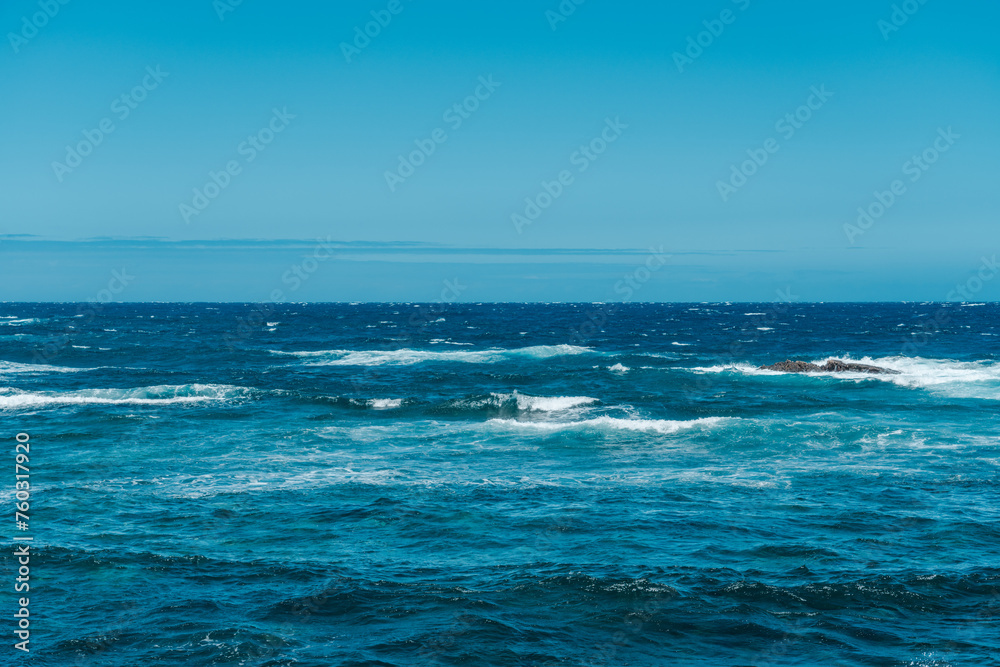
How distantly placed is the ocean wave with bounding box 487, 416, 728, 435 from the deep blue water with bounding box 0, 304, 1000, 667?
235mm

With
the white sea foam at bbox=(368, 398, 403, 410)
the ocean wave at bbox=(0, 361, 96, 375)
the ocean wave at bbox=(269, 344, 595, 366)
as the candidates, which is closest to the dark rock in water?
the ocean wave at bbox=(269, 344, 595, 366)

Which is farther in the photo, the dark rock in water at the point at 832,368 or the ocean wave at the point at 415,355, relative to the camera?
the ocean wave at the point at 415,355

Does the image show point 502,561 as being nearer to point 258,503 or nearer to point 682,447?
point 258,503

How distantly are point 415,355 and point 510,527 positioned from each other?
53.6m

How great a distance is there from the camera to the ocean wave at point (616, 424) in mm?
33844

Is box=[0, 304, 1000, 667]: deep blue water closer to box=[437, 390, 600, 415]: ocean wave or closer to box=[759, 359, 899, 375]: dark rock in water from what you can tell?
box=[437, 390, 600, 415]: ocean wave

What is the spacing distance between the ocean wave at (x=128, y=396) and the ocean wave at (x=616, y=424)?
16931 millimetres

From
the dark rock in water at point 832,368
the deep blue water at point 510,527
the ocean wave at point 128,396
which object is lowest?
the deep blue water at point 510,527

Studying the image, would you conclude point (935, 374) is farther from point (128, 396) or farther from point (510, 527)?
point (128, 396)

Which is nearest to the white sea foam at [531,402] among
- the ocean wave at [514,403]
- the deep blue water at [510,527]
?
the ocean wave at [514,403]

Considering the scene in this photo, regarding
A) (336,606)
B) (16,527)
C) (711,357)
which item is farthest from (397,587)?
(711,357)

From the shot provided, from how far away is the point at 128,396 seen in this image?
143ft

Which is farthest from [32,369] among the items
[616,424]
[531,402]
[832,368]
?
[832,368]

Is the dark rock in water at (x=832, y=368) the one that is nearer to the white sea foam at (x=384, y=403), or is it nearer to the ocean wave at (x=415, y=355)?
the ocean wave at (x=415, y=355)
